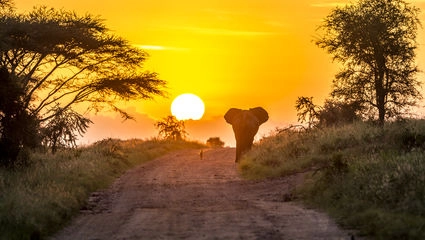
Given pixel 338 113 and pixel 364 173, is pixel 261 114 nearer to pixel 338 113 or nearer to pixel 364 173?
pixel 338 113

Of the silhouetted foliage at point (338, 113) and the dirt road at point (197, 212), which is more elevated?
the silhouetted foliage at point (338, 113)

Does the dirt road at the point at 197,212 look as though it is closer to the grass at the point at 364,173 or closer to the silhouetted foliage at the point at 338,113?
the grass at the point at 364,173

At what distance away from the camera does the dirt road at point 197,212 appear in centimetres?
1516

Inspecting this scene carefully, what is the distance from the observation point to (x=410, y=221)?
47.3ft

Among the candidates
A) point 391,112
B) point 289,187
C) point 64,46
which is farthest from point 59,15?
point 289,187

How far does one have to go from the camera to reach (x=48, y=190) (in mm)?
19891

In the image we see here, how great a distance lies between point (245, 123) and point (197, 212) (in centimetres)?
2185

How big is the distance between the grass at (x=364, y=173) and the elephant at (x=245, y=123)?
7.40 metres

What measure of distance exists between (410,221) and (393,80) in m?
25.6

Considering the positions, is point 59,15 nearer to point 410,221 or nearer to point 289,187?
point 289,187

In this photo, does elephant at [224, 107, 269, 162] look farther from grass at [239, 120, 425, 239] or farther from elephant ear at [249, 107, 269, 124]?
grass at [239, 120, 425, 239]

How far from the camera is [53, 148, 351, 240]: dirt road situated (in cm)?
1516

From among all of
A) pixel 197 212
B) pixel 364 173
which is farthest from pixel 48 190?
pixel 364 173

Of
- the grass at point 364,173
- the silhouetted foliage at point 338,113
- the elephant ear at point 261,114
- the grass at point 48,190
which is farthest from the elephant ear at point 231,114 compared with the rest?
the grass at point 364,173
